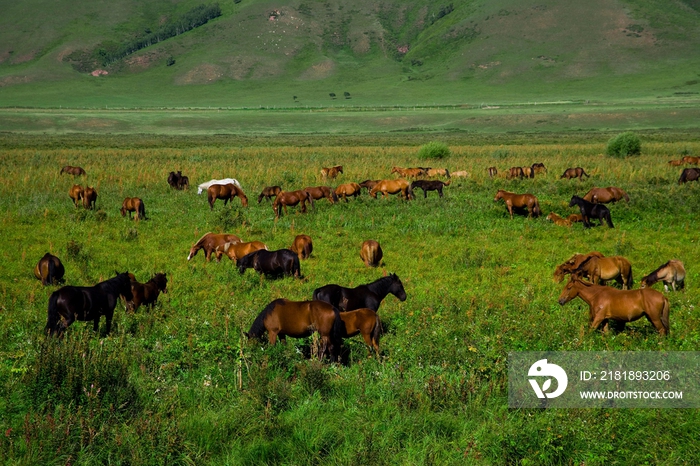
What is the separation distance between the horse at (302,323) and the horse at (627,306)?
161 inches

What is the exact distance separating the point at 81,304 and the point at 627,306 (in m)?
8.24

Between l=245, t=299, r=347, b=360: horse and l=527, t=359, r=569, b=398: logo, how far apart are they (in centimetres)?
259

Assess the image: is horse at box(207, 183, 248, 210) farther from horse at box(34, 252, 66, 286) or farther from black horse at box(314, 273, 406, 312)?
black horse at box(314, 273, 406, 312)

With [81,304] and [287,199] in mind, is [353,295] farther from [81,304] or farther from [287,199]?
[287,199]

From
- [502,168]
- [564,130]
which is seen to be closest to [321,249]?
[502,168]

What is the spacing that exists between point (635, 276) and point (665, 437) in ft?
24.6

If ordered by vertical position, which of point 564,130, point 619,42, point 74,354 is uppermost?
point 619,42

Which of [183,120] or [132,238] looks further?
[183,120]

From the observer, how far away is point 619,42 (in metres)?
168

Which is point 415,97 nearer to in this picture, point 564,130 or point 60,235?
point 564,130

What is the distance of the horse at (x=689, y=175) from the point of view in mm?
25469

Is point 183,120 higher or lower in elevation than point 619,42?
lower

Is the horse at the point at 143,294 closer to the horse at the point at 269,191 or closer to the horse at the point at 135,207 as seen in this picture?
the horse at the point at 135,207

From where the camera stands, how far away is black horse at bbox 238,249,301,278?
1192cm
